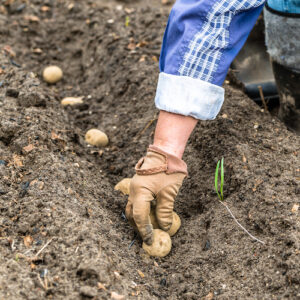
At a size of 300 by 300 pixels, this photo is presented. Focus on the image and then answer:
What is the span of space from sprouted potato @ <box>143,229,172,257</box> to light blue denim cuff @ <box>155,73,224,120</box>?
58 centimetres

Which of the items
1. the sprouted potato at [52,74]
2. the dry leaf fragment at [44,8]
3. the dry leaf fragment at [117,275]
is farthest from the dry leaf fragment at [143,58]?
the dry leaf fragment at [117,275]

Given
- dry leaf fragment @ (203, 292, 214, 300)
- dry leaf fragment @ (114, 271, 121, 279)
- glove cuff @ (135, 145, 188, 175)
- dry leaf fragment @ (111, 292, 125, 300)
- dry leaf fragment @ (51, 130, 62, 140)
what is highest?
glove cuff @ (135, 145, 188, 175)

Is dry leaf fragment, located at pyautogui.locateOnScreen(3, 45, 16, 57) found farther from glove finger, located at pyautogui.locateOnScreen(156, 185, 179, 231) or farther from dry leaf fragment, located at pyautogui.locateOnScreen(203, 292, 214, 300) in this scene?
dry leaf fragment, located at pyautogui.locateOnScreen(203, 292, 214, 300)

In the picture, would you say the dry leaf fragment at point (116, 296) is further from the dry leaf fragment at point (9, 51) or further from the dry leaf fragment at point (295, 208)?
the dry leaf fragment at point (9, 51)

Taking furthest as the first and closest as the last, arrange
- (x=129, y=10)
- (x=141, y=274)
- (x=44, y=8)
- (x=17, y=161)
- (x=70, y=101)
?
(x=44, y=8)
(x=129, y=10)
(x=70, y=101)
(x=17, y=161)
(x=141, y=274)

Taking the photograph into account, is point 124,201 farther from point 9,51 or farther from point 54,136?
point 9,51

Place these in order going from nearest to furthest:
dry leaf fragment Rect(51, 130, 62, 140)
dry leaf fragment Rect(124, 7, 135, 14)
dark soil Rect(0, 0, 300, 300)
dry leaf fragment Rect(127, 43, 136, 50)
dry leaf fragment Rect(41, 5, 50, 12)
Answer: dark soil Rect(0, 0, 300, 300)
dry leaf fragment Rect(51, 130, 62, 140)
dry leaf fragment Rect(127, 43, 136, 50)
dry leaf fragment Rect(124, 7, 135, 14)
dry leaf fragment Rect(41, 5, 50, 12)

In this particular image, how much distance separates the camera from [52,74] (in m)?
3.48

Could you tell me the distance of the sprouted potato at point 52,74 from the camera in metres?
3.48

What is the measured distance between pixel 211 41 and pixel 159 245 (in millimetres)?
945

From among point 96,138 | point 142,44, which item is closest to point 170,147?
point 96,138

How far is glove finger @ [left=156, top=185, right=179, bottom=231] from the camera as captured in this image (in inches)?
73.0

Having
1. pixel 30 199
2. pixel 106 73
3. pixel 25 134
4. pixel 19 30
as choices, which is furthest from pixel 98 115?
pixel 19 30

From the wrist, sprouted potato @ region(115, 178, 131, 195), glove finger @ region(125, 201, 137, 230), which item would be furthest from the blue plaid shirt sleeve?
sprouted potato @ region(115, 178, 131, 195)
